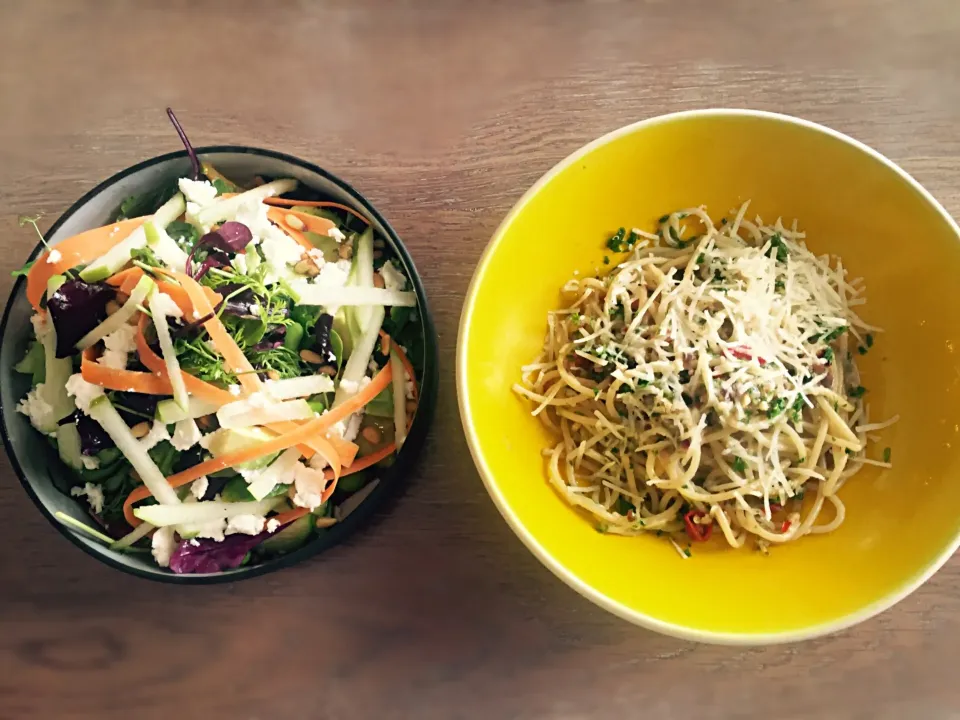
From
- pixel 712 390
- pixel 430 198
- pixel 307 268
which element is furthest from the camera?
pixel 430 198

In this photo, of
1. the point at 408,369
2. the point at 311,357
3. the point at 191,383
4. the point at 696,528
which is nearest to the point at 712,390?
the point at 696,528

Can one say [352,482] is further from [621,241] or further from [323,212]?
[621,241]

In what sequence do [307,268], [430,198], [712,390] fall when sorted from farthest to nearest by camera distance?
[430,198] → [307,268] → [712,390]

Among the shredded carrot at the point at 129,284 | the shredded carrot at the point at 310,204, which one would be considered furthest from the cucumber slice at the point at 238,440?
the shredded carrot at the point at 310,204

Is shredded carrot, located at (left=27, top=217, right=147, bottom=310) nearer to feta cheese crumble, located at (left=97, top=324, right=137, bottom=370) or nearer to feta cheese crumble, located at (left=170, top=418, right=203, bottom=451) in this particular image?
feta cheese crumble, located at (left=97, top=324, right=137, bottom=370)

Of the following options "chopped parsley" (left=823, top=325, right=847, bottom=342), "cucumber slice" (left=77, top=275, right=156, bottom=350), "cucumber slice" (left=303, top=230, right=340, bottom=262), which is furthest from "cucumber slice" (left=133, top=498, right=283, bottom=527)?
"chopped parsley" (left=823, top=325, right=847, bottom=342)

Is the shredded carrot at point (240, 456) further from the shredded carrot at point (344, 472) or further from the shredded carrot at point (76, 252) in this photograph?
the shredded carrot at point (76, 252)

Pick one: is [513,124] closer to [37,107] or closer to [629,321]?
[629,321]
